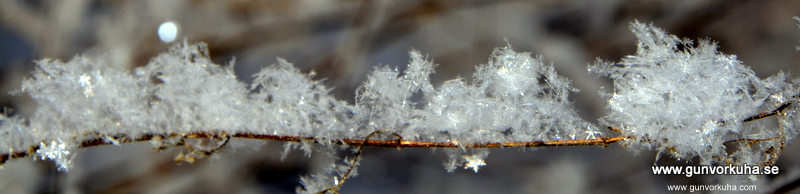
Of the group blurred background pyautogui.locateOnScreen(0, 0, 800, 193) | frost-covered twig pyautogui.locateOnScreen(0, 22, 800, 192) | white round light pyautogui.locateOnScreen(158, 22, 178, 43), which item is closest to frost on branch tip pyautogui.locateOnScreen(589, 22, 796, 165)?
frost-covered twig pyautogui.locateOnScreen(0, 22, 800, 192)

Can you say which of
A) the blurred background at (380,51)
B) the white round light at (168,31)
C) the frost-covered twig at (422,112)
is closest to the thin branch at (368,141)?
the frost-covered twig at (422,112)

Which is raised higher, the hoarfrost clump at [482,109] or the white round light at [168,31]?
the white round light at [168,31]

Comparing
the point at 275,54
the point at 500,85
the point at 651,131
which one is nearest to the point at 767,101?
the point at 651,131

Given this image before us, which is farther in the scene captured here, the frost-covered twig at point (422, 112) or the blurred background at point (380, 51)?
the blurred background at point (380, 51)

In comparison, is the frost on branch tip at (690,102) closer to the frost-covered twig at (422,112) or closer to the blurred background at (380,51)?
the frost-covered twig at (422,112)

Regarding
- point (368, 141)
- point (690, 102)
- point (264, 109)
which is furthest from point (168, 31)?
point (690, 102)

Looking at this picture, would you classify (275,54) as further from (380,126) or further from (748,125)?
(748,125)

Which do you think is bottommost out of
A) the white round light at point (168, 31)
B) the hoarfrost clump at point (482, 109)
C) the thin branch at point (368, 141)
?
the thin branch at point (368, 141)
